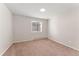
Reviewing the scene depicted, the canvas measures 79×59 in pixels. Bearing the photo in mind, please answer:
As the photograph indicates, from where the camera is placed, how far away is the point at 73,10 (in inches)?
174

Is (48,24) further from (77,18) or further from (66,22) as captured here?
(77,18)

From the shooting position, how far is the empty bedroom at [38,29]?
3677mm

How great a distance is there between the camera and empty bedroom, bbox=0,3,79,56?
12.1ft

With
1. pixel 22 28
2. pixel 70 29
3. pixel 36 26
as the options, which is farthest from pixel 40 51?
pixel 36 26

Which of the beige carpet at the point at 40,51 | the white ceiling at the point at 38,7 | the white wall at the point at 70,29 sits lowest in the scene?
the beige carpet at the point at 40,51

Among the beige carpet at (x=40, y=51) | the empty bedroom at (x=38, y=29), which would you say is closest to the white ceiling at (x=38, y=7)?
the empty bedroom at (x=38, y=29)

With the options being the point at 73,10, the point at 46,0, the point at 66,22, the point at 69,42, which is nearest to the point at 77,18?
the point at 73,10

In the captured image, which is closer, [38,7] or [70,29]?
[38,7]

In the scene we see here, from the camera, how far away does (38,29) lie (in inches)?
319

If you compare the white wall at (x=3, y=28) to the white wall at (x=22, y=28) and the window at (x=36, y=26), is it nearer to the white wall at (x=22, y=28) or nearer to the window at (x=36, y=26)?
the white wall at (x=22, y=28)

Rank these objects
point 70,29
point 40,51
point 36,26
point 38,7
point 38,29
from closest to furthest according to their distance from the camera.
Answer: point 40,51 → point 38,7 → point 70,29 → point 36,26 → point 38,29

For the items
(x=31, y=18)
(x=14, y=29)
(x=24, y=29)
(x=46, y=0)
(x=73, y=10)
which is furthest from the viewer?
(x=31, y=18)

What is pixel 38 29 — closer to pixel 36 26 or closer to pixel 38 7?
pixel 36 26

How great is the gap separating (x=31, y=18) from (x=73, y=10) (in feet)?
11.7
